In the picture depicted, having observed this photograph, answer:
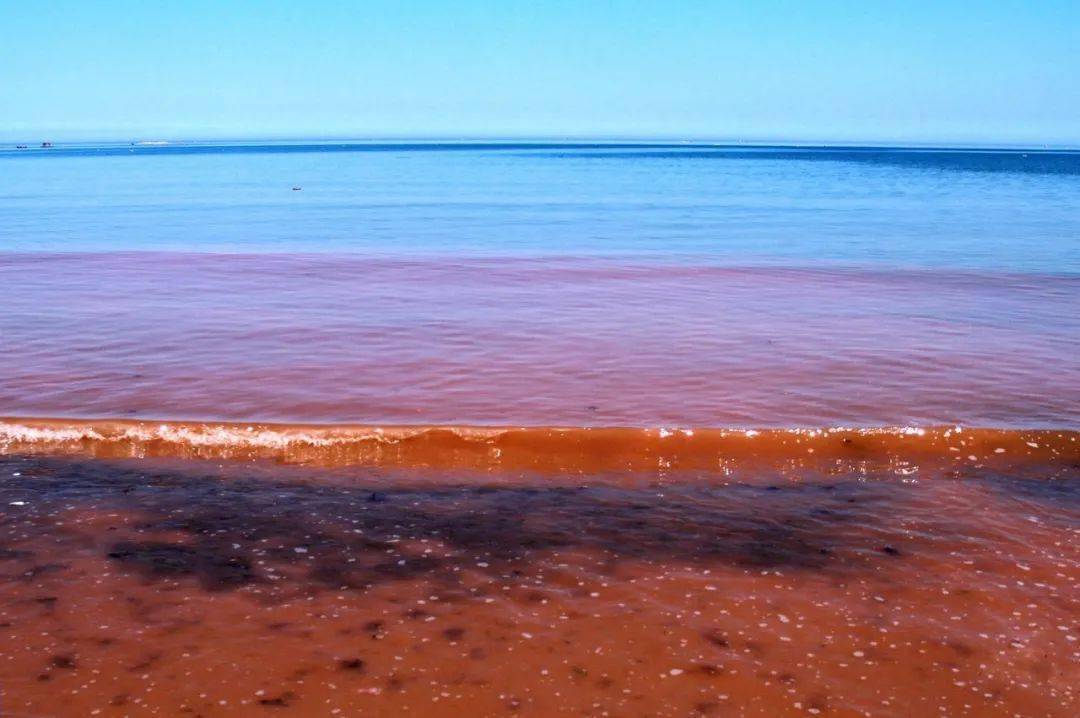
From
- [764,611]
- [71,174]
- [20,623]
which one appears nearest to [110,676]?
[20,623]

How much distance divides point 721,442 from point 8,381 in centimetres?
725

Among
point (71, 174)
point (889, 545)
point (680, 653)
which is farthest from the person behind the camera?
point (71, 174)

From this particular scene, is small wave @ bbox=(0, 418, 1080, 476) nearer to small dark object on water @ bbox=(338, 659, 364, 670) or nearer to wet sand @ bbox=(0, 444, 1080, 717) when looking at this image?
wet sand @ bbox=(0, 444, 1080, 717)

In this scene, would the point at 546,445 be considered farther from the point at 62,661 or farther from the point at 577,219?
the point at 577,219

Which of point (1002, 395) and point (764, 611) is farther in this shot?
point (1002, 395)

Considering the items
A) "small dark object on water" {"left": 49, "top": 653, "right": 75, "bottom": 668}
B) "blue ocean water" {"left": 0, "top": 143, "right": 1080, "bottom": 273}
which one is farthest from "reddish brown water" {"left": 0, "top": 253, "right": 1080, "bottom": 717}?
"blue ocean water" {"left": 0, "top": 143, "right": 1080, "bottom": 273}

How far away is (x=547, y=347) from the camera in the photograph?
441 inches

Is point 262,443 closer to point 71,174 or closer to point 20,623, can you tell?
point 20,623

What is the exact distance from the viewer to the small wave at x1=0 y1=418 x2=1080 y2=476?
7.63 meters

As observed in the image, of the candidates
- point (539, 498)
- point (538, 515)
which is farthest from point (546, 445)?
point (538, 515)

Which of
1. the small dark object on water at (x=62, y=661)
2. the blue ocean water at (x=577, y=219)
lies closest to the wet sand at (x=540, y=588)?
the small dark object on water at (x=62, y=661)

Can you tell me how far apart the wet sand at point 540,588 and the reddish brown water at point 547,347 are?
3.74 feet

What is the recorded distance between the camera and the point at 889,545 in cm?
599

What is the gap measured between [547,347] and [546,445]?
3461mm
